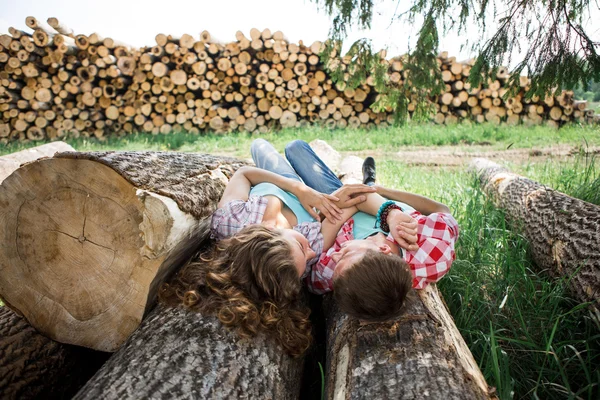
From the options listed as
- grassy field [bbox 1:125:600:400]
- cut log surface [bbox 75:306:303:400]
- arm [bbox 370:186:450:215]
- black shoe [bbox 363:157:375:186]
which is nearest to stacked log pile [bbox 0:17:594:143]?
grassy field [bbox 1:125:600:400]

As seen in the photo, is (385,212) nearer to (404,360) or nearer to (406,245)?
(406,245)

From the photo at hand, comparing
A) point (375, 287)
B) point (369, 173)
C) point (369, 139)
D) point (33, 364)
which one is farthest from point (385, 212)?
point (369, 139)

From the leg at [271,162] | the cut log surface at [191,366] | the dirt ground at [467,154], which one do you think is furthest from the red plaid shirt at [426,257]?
the dirt ground at [467,154]

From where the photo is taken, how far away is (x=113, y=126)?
7.93 m

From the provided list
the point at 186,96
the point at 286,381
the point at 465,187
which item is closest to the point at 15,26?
the point at 186,96

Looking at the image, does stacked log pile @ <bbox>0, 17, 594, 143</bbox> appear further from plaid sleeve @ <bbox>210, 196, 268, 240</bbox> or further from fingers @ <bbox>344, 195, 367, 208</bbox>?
plaid sleeve @ <bbox>210, 196, 268, 240</bbox>

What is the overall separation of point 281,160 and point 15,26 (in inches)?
271

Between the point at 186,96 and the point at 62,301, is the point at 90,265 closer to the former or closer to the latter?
the point at 62,301

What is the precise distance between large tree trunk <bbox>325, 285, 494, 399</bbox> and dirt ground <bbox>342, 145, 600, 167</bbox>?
4.29 metres

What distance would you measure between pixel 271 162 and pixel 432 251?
139 centimetres

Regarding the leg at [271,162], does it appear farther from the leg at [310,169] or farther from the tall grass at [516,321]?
the tall grass at [516,321]

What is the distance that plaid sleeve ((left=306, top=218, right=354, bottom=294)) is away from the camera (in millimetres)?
2084

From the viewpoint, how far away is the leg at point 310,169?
120 inches

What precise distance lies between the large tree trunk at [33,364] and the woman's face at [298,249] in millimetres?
1163
